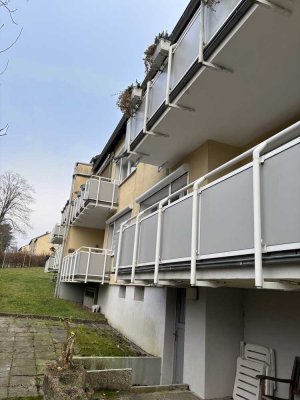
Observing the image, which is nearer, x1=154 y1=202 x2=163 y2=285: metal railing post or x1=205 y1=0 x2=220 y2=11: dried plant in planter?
x1=205 y1=0 x2=220 y2=11: dried plant in planter

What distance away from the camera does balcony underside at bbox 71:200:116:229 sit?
1609 cm

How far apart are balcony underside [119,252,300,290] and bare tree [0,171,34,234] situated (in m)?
40.5

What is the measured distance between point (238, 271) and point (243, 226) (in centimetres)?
57

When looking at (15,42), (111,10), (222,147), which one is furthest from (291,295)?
(15,42)

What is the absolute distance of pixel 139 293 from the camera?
1116 cm

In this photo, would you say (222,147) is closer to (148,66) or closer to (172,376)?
(148,66)

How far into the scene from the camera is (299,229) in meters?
3.17

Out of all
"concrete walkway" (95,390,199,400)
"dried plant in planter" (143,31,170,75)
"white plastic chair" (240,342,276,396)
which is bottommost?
"concrete walkway" (95,390,199,400)

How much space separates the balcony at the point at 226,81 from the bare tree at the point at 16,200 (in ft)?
126

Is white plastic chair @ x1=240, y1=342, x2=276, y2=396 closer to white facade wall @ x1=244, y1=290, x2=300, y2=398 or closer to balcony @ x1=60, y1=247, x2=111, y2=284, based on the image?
white facade wall @ x1=244, y1=290, x2=300, y2=398

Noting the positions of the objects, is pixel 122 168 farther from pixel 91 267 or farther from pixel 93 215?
pixel 91 267

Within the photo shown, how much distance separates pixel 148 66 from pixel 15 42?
624 centimetres

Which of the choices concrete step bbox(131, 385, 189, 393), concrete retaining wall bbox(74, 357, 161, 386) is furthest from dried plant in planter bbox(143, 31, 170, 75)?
concrete step bbox(131, 385, 189, 393)

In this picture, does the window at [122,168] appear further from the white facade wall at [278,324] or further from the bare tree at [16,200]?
the bare tree at [16,200]
